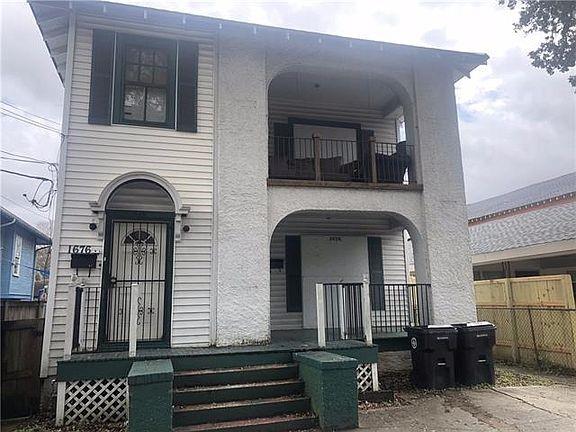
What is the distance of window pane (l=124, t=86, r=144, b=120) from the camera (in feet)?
26.0

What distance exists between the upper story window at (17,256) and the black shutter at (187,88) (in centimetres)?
1233

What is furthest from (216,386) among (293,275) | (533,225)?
(533,225)

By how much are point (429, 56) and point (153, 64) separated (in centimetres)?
584

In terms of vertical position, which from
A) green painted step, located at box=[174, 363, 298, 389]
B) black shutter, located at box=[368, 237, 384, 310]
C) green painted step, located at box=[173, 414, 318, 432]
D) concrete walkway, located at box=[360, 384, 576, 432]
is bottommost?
concrete walkway, located at box=[360, 384, 576, 432]

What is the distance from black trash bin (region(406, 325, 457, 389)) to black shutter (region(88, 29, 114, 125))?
688cm

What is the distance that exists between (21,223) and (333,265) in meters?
12.4

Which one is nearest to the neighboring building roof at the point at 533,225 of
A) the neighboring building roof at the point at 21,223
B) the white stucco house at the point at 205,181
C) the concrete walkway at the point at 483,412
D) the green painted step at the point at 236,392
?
the white stucco house at the point at 205,181

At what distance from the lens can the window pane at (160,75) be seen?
8.16 metres

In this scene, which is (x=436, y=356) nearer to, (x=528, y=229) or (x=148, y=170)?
(x=148, y=170)

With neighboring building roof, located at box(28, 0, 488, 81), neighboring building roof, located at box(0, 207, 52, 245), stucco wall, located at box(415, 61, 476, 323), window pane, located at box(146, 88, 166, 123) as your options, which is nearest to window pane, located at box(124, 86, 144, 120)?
window pane, located at box(146, 88, 166, 123)

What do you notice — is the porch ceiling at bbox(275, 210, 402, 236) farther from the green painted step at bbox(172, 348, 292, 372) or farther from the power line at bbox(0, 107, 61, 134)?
the power line at bbox(0, 107, 61, 134)

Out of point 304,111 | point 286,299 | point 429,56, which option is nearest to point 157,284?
point 286,299

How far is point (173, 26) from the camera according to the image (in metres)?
8.16

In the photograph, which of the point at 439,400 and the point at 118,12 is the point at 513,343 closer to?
the point at 439,400
